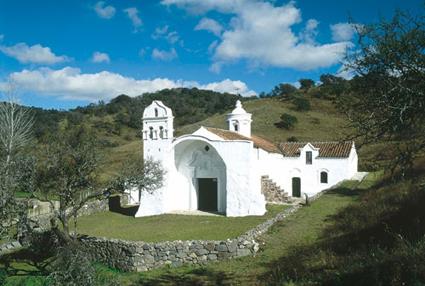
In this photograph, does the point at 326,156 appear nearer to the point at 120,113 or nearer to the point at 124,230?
the point at 124,230

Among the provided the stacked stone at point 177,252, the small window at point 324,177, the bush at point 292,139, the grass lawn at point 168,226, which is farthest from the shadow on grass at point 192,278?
the bush at point 292,139

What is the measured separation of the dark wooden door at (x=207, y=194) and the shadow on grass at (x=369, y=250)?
11690 mm

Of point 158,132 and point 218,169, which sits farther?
point 218,169

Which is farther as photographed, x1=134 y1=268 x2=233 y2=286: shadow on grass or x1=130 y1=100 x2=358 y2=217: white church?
x1=130 y1=100 x2=358 y2=217: white church

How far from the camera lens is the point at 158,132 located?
2683 cm

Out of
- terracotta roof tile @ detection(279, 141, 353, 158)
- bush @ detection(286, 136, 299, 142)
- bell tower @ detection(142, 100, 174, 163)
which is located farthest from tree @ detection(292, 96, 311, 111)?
bell tower @ detection(142, 100, 174, 163)

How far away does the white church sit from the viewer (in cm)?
2450

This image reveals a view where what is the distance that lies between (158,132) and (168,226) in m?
7.82

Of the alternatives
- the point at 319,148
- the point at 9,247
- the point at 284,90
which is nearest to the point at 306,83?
the point at 284,90

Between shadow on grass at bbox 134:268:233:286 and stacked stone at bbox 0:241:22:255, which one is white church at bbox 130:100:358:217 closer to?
stacked stone at bbox 0:241:22:255

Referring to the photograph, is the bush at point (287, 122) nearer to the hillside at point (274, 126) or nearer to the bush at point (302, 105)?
the hillside at point (274, 126)

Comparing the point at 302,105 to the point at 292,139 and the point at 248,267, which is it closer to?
the point at 292,139

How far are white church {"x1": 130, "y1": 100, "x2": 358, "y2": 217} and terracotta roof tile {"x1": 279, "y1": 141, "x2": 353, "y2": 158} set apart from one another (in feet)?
0.27

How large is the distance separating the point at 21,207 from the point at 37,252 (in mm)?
5488
